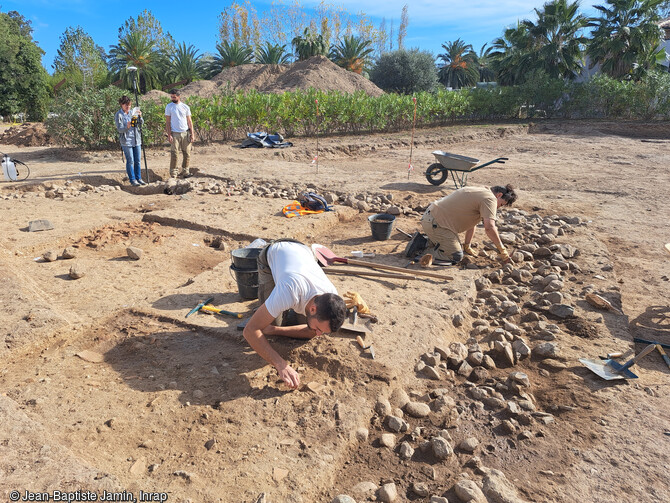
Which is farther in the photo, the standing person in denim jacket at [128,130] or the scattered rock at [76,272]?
the standing person in denim jacket at [128,130]

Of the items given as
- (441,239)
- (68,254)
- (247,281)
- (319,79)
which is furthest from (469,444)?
(319,79)

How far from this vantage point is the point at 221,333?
340 centimetres

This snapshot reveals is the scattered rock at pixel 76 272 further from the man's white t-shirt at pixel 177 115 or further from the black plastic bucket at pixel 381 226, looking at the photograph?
the man's white t-shirt at pixel 177 115

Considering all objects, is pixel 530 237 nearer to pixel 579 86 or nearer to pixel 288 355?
pixel 288 355

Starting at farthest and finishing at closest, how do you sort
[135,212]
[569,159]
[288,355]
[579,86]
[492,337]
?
[579,86] < [569,159] < [135,212] < [492,337] < [288,355]

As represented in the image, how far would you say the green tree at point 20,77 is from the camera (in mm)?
23688

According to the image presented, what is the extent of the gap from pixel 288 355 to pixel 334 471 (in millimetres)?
971

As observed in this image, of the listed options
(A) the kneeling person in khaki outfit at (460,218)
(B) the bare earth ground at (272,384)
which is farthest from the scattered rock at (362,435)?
(A) the kneeling person in khaki outfit at (460,218)

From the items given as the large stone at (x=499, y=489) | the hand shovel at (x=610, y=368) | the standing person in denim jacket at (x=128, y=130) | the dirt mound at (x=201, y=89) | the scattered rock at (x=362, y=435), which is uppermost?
the dirt mound at (x=201, y=89)

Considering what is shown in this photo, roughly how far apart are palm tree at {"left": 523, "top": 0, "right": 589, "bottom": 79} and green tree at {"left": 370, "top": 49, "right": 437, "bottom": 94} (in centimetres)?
810

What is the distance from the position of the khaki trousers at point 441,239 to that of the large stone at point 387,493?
10.3ft

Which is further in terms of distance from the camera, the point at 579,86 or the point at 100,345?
the point at 579,86

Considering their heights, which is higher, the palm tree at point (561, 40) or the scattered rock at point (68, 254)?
the palm tree at point (561, 40)

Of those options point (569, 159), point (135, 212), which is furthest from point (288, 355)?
point (569, 159)
